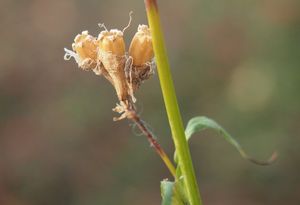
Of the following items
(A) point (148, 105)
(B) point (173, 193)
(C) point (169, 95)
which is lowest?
(A) point (148, 105)

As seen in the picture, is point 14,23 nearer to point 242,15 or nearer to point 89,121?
point 89,121

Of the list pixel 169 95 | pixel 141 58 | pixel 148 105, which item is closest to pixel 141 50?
pixel 141 58

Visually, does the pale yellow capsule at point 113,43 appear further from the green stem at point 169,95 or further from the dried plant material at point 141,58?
the green stem at point 169,95

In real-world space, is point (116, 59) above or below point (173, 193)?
above

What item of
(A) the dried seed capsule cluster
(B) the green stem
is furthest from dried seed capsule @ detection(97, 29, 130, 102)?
(B) the green stem

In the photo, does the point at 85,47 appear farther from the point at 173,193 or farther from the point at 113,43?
the point at 173,193

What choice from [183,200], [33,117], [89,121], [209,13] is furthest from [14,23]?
[183,200]

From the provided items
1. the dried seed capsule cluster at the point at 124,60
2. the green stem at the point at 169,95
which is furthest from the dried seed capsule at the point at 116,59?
the green stem at the point at 169,95
